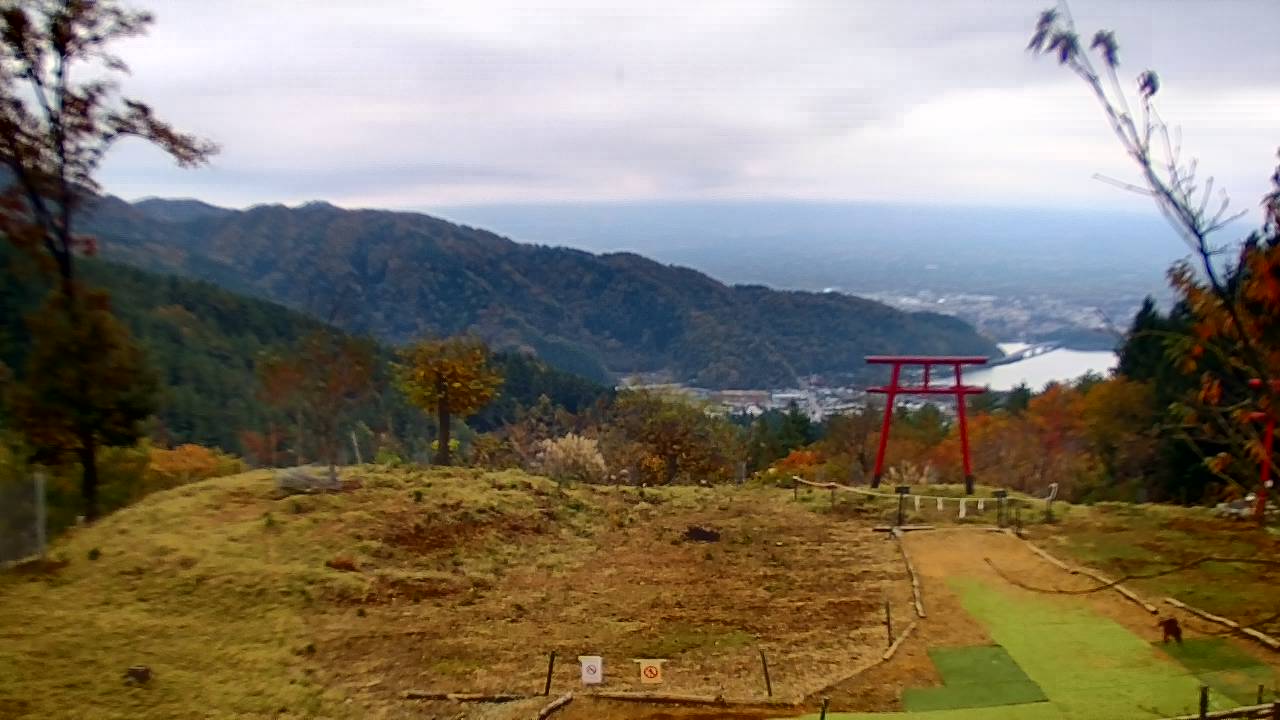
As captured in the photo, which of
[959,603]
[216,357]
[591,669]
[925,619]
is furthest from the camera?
[216,357]

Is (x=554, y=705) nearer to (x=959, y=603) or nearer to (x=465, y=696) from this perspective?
(x=465, y=696)

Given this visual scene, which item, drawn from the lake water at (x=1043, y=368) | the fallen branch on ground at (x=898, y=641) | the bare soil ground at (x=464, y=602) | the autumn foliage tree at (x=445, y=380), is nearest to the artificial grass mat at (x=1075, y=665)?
the bare soil ground at (x=464, y=602)

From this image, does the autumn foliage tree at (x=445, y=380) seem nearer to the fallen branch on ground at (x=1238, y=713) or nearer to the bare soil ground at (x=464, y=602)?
the bare soil ground at (x=464, y=602)

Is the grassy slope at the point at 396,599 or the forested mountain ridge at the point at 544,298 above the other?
the forested mountain ridge at the point at 544,298

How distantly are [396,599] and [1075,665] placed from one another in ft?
22.5

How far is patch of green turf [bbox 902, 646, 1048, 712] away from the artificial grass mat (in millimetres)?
108

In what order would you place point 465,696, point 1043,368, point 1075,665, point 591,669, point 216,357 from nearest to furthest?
point 591,669, point 465,696, point 1075,665, point 216,357, point 1043,368

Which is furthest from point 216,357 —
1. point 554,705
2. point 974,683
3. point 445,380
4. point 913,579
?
point 974,683

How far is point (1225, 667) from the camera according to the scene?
7.71 meters

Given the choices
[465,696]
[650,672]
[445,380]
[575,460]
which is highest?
[445,380]

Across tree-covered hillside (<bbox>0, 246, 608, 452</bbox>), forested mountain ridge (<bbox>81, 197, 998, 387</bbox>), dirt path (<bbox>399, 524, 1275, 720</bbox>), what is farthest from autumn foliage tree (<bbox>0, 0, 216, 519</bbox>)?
forested mountain ridge (<bbox>81, 197, 998, 387</bbox>)

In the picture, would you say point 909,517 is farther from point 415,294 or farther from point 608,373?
point 415,294

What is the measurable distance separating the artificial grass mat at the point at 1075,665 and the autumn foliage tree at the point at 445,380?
9.55 metres

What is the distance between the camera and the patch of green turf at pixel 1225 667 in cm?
717
